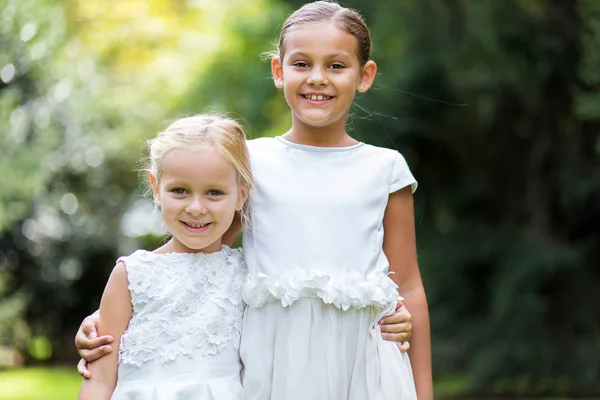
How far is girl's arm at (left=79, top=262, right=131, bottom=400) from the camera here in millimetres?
2363

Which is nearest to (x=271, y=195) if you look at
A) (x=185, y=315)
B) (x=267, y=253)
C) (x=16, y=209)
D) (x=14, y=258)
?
(x=267, y=253)

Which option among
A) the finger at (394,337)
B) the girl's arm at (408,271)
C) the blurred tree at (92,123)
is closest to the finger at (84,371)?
the finger at (394,337)

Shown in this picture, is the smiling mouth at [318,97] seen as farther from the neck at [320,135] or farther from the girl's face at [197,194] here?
the girl's face at [197,194]

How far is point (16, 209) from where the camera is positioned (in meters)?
8.93

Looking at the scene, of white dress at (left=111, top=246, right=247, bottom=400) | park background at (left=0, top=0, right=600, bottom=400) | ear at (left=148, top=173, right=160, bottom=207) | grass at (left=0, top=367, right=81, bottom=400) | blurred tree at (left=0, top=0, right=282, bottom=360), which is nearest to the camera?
white dress at (left=111, top=246, right=247, bottom=400)

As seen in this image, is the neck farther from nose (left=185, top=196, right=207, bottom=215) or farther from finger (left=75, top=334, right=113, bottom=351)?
finger (left=75, top=334, right=113, bottom=351)

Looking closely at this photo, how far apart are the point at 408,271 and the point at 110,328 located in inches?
34.3

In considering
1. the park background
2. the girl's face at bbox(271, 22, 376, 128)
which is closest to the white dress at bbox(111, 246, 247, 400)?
the girl's face at bbox(271, 22, 376, 128)

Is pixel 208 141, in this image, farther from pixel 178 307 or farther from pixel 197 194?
pixel 178 307

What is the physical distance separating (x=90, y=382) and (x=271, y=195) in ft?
2.30

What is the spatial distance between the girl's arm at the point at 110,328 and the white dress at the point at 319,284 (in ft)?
1.07

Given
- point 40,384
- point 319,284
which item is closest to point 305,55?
point 319,284

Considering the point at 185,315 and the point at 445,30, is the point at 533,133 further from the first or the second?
the point at 185,315

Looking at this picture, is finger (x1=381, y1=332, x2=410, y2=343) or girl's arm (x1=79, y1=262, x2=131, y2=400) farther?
finger (x1=381, y1=332, x2=410, y2=343)
